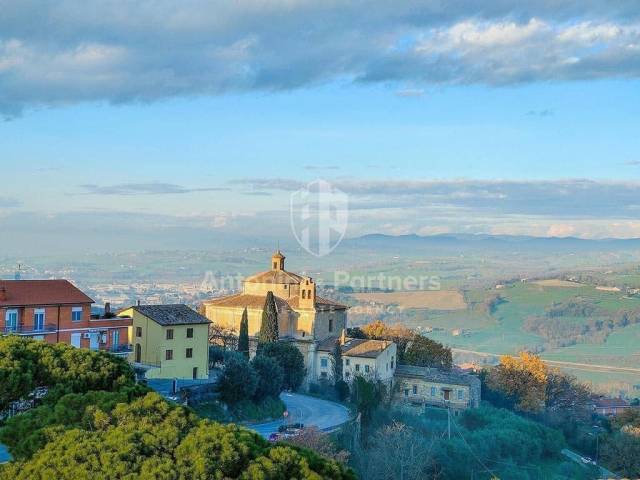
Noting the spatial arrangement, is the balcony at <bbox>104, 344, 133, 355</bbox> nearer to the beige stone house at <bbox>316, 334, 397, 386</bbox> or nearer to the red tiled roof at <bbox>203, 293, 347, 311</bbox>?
the beige stone house at <bbox>316, 334, 397, 386</bbox>

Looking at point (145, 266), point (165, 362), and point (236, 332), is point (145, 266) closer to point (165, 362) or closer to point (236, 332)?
point (236, 332)

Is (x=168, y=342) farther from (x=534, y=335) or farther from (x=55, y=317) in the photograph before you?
(x=534, y=335)

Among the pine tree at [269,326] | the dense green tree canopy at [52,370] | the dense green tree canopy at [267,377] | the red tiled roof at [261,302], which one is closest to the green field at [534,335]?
the red tiled roof at [261,302]

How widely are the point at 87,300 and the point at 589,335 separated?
121752 millimetres

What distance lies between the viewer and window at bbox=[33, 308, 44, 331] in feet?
109

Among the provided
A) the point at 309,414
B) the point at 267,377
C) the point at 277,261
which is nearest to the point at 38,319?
the point at 267,377

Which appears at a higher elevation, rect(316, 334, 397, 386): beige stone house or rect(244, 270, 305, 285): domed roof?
rect(244, 270, 305, 285): domed roof

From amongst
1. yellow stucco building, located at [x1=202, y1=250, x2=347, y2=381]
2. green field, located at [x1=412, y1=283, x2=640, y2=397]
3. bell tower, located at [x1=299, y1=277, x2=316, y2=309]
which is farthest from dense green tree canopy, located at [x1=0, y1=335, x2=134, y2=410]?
green field, located at [x1=412, y1=283, x2=640, y2=397]

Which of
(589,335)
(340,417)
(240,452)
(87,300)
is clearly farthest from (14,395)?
(589,335)

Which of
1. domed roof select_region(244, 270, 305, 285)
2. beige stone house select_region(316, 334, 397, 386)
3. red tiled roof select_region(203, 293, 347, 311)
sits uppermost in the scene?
domed roof select_region(244, 270, 305, 285)

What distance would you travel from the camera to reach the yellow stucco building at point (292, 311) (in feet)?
171

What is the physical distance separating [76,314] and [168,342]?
14.1 feet

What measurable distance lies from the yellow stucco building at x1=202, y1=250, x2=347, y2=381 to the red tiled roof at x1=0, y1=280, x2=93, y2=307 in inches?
706

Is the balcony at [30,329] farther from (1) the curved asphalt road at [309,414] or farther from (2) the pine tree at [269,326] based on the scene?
(2) the pine tree at [269,326]
